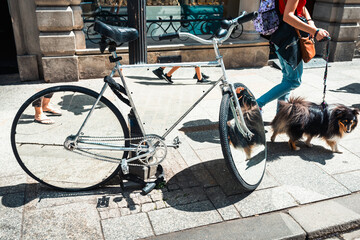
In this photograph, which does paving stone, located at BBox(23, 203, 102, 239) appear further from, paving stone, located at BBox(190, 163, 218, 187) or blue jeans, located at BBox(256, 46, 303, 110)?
blue jeans, located at BBox(256, 46, 303, 110)

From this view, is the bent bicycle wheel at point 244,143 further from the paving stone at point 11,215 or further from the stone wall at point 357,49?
the stone wall at point 357,49

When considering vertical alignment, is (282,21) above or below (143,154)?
above

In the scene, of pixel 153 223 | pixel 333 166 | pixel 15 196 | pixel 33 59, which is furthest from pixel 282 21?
pixel 33 59

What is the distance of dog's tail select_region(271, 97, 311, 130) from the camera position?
394 centimetres

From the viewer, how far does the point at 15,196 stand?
3234 mm

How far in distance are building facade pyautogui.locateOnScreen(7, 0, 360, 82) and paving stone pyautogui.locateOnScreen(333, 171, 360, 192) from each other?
4.32 m

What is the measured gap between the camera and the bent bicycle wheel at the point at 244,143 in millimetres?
3021

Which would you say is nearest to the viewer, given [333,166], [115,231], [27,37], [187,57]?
[115,231]

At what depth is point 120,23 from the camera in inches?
300

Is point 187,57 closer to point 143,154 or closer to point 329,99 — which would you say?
point 329,99

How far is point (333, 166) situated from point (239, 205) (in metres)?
1.40

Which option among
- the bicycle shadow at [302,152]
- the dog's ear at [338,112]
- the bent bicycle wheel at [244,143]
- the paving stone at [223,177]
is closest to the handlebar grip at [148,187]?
the paving stone at [223,177]

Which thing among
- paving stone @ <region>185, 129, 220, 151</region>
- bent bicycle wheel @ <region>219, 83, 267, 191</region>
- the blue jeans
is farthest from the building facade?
bent bicycle wheel @ <region>219, 83, 267, 191</region>

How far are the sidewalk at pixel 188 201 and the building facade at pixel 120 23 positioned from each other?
109 inches
